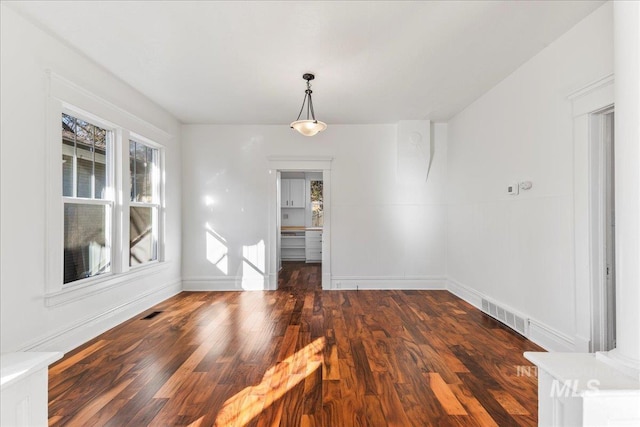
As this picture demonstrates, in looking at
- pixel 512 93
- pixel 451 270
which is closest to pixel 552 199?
pixel 512 93

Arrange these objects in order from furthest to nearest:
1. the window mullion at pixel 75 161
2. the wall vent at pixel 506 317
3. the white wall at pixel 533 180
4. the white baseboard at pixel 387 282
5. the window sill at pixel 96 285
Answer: the white baseboard at pixel 387 282, the wall vent at pixel 506 317, the window mullion at pixel 75 161, the window sill at pixel 96 285, the white wall at pixel 533 180

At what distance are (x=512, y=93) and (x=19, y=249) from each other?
188 inches

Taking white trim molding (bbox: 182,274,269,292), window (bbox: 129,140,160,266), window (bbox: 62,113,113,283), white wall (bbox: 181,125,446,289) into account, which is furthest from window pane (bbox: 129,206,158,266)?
white trim molding (bbox: 182,274,269,292)

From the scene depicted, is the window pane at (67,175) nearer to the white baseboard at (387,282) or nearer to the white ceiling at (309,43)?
the white ceiling at (309,43)

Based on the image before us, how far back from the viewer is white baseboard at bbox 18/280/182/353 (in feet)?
8.21

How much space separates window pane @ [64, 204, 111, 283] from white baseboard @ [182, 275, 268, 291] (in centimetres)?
173

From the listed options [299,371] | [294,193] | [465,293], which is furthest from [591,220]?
[294,193]

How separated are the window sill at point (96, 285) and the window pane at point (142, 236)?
0.46 ft

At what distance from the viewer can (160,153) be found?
445 centimetres

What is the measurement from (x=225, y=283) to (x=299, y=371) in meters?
3.04

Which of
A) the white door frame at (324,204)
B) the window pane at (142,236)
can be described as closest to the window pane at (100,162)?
the window pane at (142,236)

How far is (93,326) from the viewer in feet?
9.93

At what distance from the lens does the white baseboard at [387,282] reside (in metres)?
4.95

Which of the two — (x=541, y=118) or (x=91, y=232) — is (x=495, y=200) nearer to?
(x=541, y=118)
